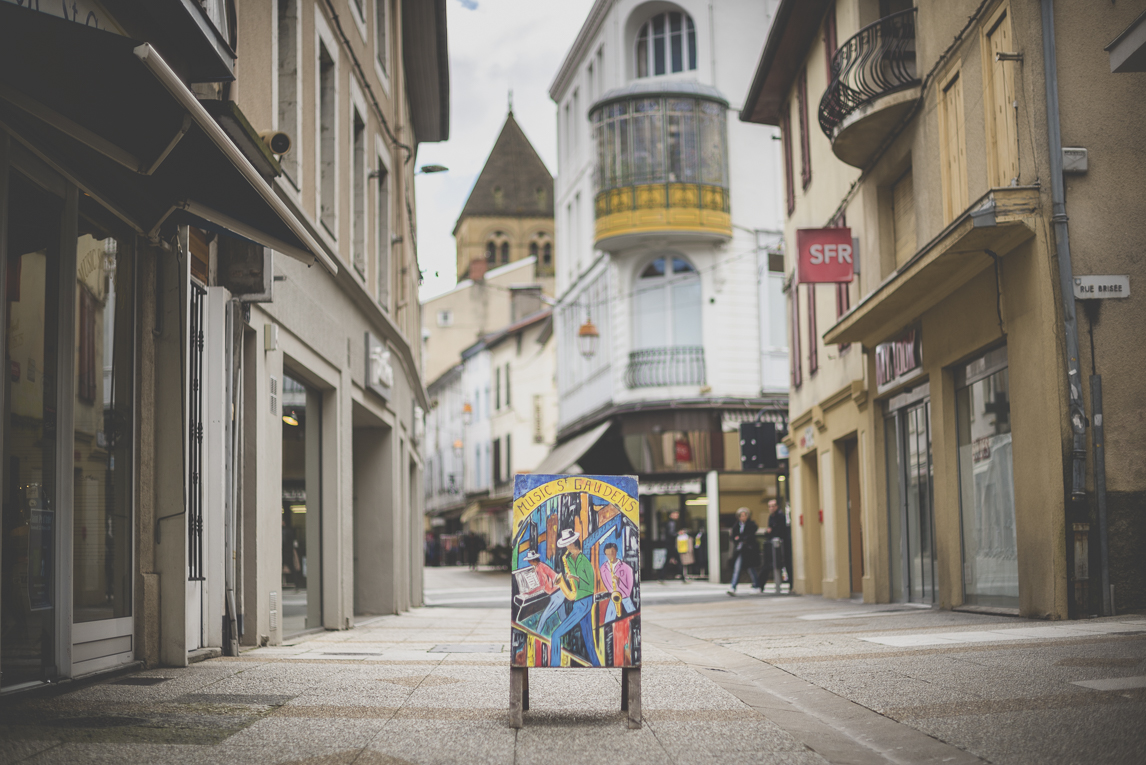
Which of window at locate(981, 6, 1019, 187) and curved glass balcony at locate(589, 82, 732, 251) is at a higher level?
curved glass balcony at locate(589, 82, 732, 251)

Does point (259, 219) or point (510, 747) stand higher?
point (259, 219)

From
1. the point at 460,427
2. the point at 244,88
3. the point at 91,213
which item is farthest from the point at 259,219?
the point at 460,427

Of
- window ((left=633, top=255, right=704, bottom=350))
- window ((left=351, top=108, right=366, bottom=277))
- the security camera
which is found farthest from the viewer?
window ((left=633, top=255, right=704, bottom=350))

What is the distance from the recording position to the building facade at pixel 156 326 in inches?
258

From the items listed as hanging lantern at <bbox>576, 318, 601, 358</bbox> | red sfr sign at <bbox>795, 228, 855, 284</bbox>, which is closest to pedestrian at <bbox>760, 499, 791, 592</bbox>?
red sfr sign at <bbox>795, 228, 855, 284</bbox>

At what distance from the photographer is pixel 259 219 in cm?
813

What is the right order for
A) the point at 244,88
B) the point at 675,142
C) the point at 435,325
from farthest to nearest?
the point at 435,325 → the point at 675,142 → the point at 244,88

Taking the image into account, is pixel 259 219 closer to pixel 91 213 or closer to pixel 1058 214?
pixel 91 213

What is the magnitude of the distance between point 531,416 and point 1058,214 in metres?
45.6

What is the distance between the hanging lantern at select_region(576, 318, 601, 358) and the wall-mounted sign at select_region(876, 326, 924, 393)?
16315 millimetres

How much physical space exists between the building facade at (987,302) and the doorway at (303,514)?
23.1 ft

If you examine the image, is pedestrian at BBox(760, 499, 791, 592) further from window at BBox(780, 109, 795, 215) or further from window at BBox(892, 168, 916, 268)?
window at BBox(892, 168, 916, 268)

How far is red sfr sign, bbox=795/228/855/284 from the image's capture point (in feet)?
60.1

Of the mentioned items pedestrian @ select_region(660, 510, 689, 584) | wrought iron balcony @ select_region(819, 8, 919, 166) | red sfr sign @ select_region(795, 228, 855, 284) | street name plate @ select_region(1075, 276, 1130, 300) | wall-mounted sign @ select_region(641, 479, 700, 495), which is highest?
wrought iron balcony @ select_region(819, 8, 919, 166)
